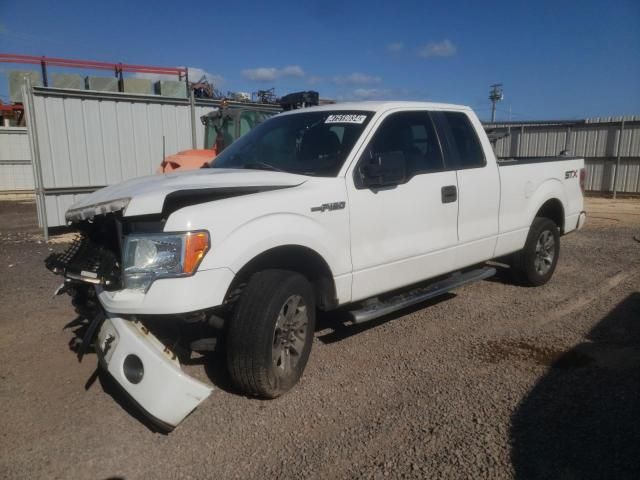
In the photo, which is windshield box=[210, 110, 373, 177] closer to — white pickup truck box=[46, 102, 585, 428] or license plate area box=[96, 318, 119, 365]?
white pickup truck box=[46, 102, 585, 428]

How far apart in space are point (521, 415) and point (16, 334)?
14.0 ft

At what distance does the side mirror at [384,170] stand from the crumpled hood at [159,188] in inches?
19.7

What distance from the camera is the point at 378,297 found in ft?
13.9

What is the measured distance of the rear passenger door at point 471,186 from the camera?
4691 millimetres

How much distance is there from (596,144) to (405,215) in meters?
16.2

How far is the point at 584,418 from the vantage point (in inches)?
123

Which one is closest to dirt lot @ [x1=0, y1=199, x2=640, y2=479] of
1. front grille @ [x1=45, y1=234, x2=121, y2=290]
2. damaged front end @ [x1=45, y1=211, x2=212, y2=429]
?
damaged front end @ [x1=45, y1=211, x2=212, y2=429]

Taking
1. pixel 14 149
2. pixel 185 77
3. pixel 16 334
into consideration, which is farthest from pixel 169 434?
pixel 185 77

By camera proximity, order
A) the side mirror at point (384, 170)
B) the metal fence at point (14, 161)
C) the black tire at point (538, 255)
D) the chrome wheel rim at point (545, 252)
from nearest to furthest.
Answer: the side mirror at point (384, 170) < the black tire at point (538, 255) < the chrome wheel rim at point (545, 252) < the metal fence at point (14, 161)

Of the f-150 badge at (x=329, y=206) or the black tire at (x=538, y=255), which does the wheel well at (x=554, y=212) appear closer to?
the black tire at (x=538, y=255)

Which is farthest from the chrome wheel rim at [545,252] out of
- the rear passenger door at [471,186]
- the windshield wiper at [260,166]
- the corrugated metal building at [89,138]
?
the corrugated metal building at [89,138]

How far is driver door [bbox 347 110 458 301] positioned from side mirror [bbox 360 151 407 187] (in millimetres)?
64

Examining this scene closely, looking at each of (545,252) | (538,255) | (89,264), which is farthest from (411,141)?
(89,264)

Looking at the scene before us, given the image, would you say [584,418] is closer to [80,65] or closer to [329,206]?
[329,206]
